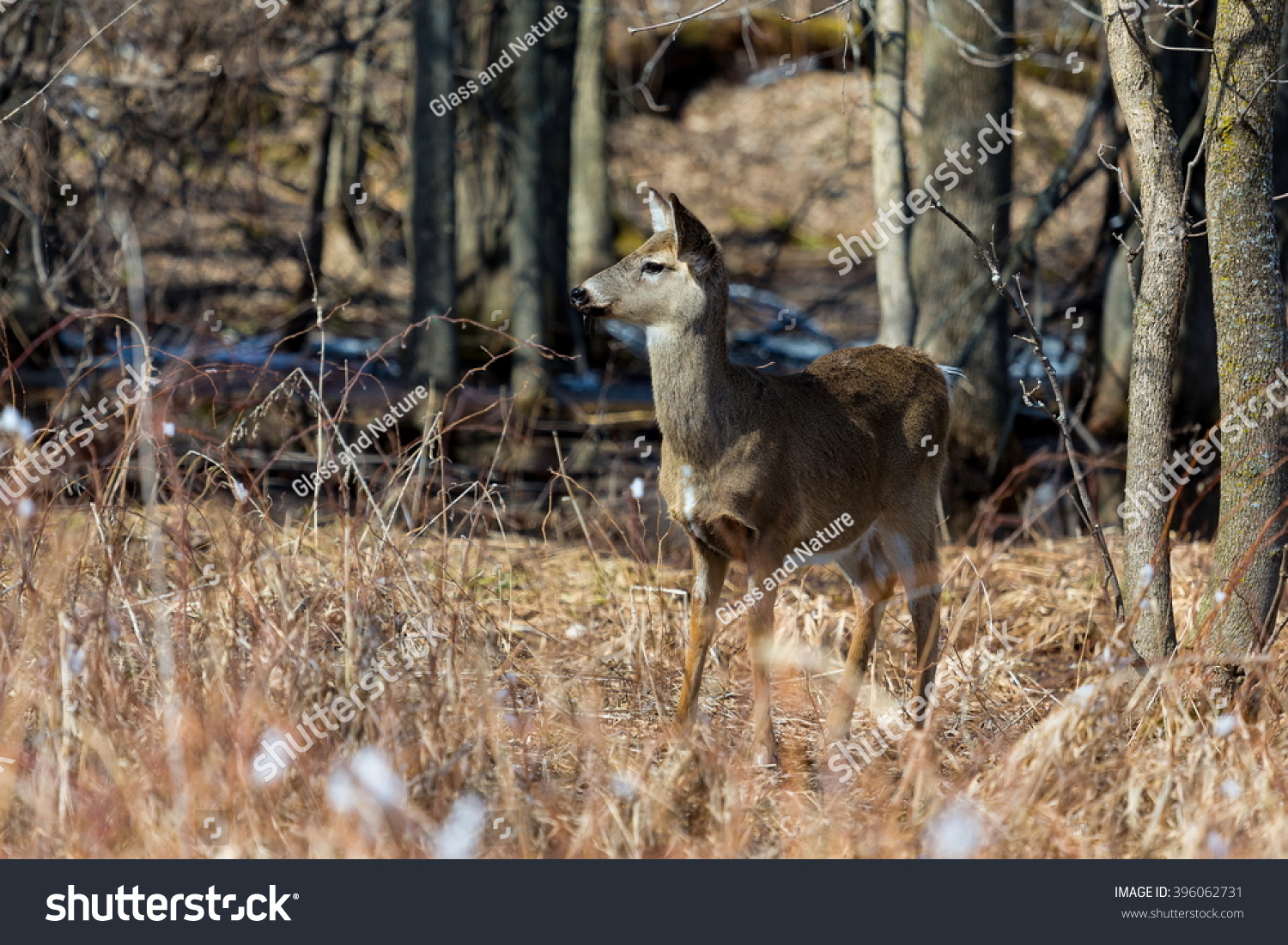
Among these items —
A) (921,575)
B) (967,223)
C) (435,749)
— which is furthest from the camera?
(967,223)

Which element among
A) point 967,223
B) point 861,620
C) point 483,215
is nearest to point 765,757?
point 861,620

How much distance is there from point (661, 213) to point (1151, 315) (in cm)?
162

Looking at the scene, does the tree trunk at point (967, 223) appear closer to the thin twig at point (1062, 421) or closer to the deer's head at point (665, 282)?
the thin twig at point (1062, 421)

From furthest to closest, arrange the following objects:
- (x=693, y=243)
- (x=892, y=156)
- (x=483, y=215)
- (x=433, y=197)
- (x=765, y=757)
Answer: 1. (x=483, y=215)
2. (x=433, y=197)
3. (x=892, y=156)
4. (x=693, y=243)
5. (x=765, y=757)

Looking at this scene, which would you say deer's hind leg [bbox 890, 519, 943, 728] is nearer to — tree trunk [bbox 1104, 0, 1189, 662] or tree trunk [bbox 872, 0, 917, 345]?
tree trunk [bbox 1104, 0, 1189, 662]

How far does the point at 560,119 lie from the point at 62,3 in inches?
171

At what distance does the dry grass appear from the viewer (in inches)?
140

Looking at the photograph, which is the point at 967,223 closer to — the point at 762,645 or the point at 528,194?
the point at 528,194

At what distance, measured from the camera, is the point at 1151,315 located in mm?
4625

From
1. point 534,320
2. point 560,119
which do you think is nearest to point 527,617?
point 534,320

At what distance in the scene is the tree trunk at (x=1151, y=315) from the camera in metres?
4.57

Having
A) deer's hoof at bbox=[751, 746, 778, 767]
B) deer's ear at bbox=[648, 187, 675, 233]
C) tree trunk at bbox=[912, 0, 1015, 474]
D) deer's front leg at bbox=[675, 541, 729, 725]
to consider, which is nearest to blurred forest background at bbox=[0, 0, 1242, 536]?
tree trunk at bbox=[912, 0, 1015, 474]
